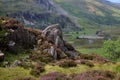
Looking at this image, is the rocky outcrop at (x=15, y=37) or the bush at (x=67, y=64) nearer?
the bush at (x=67, y=64)

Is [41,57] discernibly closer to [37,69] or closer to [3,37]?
[3,37]

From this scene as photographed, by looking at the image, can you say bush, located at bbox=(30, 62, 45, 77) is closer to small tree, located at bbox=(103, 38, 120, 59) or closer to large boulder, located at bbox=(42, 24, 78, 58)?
large boulder, located at bbox=(42, 24, 78, 58)

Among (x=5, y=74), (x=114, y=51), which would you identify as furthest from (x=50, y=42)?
(x=114, y=51)

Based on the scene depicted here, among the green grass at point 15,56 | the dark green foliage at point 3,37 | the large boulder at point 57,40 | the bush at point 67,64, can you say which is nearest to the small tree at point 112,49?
the large boulder at point 57,40

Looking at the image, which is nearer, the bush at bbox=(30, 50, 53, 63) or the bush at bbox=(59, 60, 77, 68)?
the bush at bbox=(59, 60, 77, 68)

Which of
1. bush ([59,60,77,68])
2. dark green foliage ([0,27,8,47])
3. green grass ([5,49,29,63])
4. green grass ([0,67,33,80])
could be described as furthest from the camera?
dark green foliage ([0,27,8,47])

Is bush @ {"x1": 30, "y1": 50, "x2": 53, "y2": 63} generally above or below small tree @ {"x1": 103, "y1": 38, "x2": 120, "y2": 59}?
above

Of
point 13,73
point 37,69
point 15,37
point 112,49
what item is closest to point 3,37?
point 15,37

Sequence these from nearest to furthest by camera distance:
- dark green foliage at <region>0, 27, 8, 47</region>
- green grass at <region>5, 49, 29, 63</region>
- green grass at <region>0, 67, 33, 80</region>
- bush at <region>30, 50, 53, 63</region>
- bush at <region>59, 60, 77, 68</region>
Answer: green grass at <region>0, 67, 33, 80</region> → bush at <region>59, 60, 77, 68</region> → green grass at <region>5, 49, 29, 63</region> → dark green foliage at <region>0, 27, 8, 47</region> → bush at <region>30, 50, 53, 63</region>

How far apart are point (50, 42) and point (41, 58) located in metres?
7.06

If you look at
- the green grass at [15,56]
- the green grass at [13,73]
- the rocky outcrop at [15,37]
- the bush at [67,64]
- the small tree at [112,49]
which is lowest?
the small tree at [112,49]

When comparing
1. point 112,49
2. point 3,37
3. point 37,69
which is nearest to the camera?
point 37,69

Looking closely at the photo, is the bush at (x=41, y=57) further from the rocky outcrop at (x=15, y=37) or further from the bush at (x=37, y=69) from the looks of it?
→ the bush at (x=37, y=69)

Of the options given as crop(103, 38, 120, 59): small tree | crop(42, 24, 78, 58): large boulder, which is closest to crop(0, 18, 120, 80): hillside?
crop(42, 24, 78, 58): large boulder
